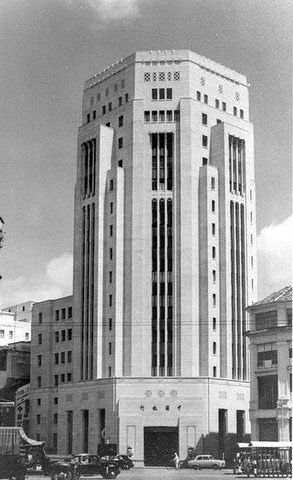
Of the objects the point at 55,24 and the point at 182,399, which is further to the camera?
the point at 182,399

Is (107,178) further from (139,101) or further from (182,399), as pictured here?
(182,399)

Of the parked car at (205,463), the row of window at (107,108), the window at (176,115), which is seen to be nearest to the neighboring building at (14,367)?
the row of window at (107,108)

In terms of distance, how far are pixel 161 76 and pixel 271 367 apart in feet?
109

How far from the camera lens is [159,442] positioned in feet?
254

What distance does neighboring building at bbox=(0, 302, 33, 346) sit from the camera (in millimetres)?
111500

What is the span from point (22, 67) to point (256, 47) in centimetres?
1148

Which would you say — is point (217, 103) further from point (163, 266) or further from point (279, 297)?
point (279, 297)

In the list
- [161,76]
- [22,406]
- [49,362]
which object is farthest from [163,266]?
[22,406]

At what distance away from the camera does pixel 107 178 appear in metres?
84.6

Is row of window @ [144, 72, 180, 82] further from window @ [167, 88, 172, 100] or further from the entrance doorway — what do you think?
the entrance doorway

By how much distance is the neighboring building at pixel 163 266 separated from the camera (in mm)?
78438

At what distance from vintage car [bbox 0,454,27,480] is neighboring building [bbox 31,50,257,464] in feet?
126

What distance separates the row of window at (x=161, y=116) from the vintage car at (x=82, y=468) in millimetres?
41489

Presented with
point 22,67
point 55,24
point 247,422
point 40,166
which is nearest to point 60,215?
point 40,166
